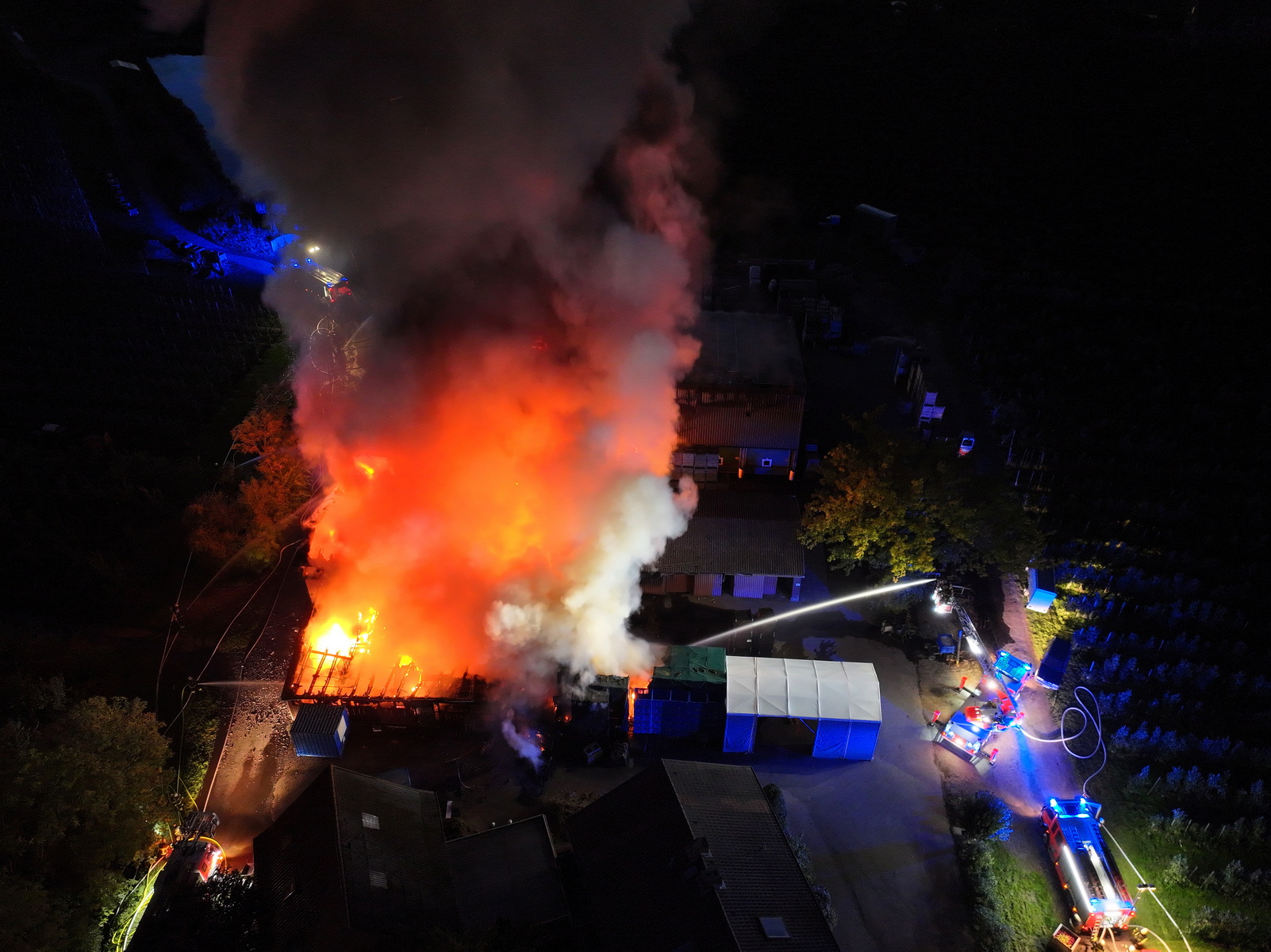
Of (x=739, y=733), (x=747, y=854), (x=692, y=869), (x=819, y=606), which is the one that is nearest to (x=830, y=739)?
(x=739, y=733)

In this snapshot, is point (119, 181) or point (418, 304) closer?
point (418, 304)

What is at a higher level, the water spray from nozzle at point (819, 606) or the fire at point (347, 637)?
the water spray from nozzle at point (819, 606)

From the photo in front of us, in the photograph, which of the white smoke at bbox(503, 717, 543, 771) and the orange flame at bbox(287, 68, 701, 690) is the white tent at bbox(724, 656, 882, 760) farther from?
the white smoke at bbox(503, 717, 543, 771)

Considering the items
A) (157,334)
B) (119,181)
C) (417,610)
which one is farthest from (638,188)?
(119,181)

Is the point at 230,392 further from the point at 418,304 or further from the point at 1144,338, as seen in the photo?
the point at 1144,338

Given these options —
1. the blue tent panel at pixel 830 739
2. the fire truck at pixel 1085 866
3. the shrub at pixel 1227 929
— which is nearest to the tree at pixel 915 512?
the blue tent panel at pixel 830 739

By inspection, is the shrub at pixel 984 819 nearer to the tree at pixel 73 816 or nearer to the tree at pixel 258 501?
the tree at pixel 73 816
